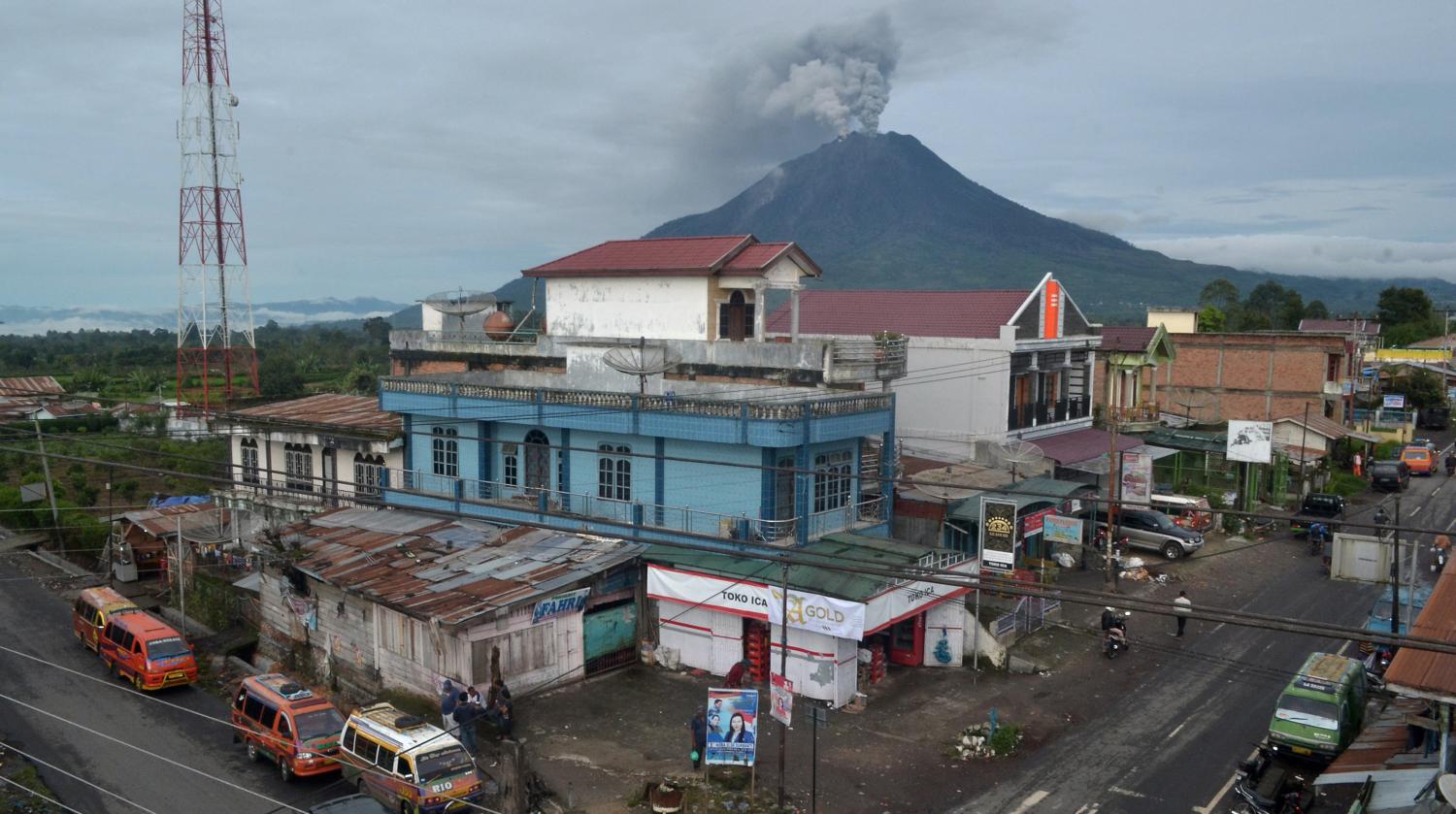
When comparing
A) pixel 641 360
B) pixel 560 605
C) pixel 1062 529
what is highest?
pixel 641 360

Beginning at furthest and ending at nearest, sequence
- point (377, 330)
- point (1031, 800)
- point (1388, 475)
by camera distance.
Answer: point (377, 330)
point (1388, 475)
point (1031, 800)

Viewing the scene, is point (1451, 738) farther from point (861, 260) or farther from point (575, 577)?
point (861, 260)

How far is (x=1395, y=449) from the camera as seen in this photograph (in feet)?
183

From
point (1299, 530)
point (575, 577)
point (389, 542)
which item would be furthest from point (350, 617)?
point (1299, 530)

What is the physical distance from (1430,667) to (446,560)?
62.0ft

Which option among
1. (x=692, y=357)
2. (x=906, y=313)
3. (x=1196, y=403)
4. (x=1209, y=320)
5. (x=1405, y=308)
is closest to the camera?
(x=692, y=357)

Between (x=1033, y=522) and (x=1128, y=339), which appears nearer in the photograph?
(x=1033, y=522)

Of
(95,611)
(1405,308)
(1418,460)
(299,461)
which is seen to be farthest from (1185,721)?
(1405,308)

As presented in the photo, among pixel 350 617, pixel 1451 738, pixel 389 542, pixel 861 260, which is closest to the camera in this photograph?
pixel 1451 738

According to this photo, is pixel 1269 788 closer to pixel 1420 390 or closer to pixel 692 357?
pixel 692 357

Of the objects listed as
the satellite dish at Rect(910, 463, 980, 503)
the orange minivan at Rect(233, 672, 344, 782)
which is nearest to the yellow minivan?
the orange minivan at Rect(233, 672, 344, 782)

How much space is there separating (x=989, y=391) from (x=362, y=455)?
2130 centimetres

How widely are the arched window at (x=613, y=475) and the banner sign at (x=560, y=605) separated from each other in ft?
16.4

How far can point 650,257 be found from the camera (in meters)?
32.3
